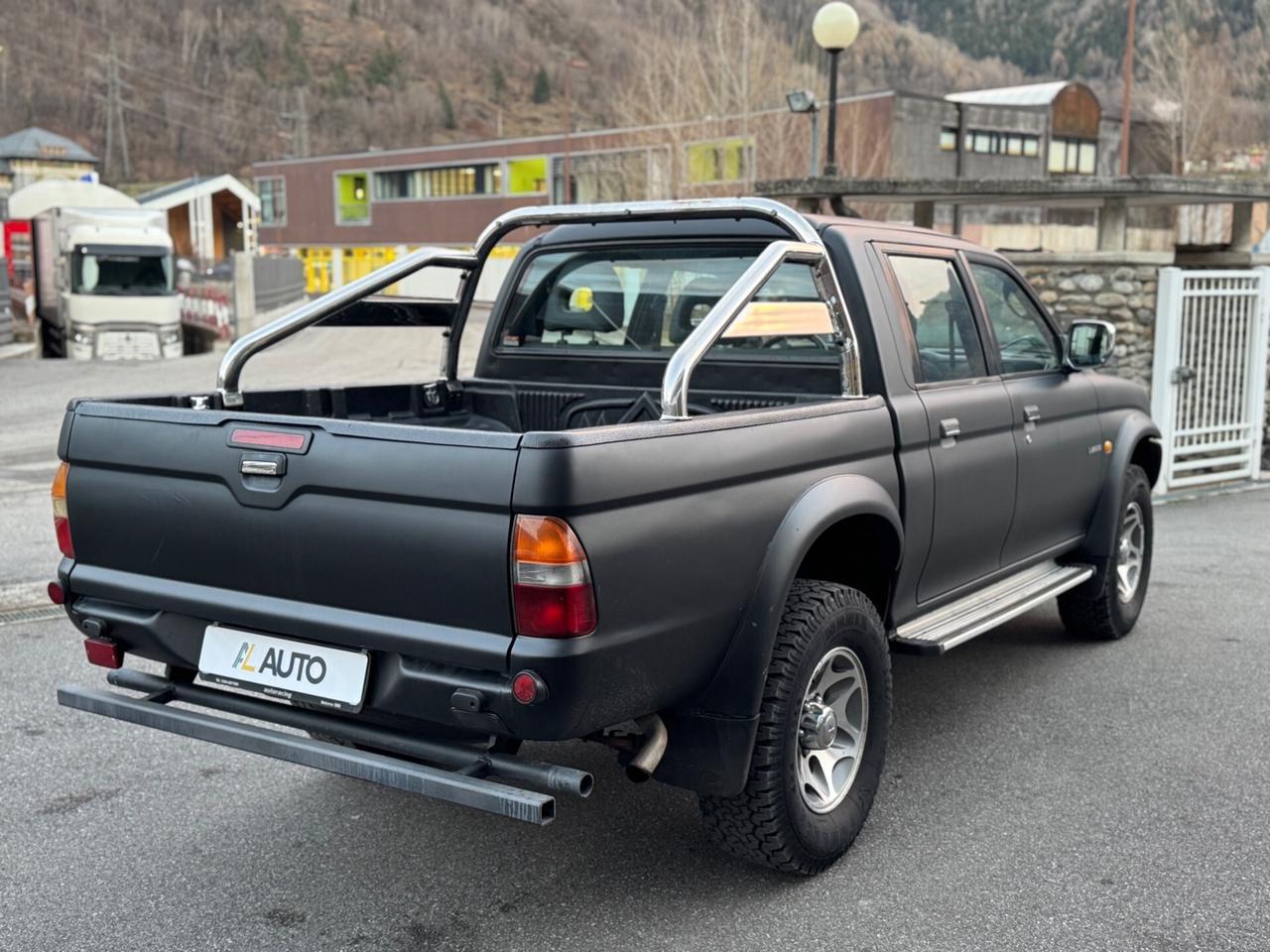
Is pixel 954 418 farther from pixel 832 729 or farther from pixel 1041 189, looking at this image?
pixel 1041 189

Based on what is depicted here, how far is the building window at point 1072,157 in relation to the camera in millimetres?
59584

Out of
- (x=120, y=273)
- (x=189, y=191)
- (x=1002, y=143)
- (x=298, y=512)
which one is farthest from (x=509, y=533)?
(x=189, y=191)

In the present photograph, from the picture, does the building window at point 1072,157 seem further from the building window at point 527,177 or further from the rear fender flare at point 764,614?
the rear fender flare at point 764,614

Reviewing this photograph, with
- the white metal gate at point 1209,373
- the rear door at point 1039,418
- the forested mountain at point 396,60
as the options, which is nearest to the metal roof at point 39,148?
the forested mountain at point 396,60

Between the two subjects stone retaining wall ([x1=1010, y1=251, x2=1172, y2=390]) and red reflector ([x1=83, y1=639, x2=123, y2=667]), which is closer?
red reflector ([x1=83, y1=639, x2=123, y2=667])

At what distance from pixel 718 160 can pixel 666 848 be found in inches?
1267

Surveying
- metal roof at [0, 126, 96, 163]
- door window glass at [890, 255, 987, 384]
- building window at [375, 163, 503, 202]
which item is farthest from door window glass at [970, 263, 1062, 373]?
metal roof at [0, 126, 96, 163]

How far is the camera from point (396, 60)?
161875 millimetres

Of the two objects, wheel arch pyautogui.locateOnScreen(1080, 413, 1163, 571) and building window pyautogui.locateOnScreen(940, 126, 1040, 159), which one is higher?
building window pyautogui.locateOnScreen(940, 126, 1040, 159)

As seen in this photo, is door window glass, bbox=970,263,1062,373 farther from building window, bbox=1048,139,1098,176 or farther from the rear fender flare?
building window, bbox=1048,139,1098,176

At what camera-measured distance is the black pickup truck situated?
3.00 m

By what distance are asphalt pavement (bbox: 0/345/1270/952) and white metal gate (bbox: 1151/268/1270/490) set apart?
19.6 ft

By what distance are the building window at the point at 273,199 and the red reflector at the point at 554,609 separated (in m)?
78.8

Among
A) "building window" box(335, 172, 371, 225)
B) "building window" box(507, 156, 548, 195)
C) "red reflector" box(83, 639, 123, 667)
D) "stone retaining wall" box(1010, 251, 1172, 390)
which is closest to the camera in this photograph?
"red reflector" box(83, 639, 123, 667)
